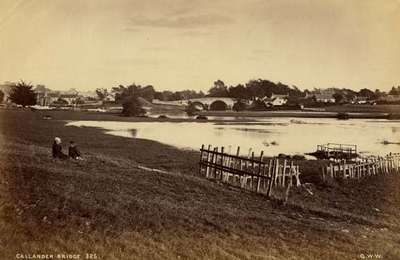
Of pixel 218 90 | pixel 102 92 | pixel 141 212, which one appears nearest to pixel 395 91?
pixel 218 90

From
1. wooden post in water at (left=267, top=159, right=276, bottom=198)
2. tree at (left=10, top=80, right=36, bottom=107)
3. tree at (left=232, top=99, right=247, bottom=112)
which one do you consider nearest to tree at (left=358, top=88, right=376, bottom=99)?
wooden post in water at (left=267, top=159, right=276, bottom=198)

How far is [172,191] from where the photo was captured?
7.19m

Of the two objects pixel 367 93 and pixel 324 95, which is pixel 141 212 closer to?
pixel 324 95

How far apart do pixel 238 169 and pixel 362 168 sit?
307 centimetres

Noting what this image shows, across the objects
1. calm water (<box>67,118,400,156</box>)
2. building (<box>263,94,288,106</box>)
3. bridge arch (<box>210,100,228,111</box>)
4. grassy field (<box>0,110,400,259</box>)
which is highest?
building (<box>263,94,288,106</box>)

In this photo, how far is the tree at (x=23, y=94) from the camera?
6.55 meters

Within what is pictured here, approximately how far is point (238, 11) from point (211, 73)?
105 centimetres

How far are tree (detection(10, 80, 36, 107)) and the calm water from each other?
3.90ft

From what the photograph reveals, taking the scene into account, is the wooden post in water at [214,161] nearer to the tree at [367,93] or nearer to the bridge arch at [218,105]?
the bridge arch at [218,105]

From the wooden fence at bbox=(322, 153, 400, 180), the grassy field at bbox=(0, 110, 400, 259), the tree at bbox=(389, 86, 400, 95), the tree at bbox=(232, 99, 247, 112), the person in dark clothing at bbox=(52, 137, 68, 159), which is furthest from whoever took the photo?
the wooden fence at bbox=(322, 153, 400, 180)

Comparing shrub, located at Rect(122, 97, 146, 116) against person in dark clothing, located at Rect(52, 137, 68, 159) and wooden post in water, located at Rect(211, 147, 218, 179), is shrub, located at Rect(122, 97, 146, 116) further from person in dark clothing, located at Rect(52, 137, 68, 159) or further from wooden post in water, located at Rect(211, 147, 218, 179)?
wooden post in water, located at Rect(211, 147, 218, 179)

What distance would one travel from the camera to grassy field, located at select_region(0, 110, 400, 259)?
5.74m

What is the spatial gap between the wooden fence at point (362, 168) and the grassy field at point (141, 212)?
622 mm

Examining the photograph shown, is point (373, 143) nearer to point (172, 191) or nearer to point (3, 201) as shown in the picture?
point (172, 191)
